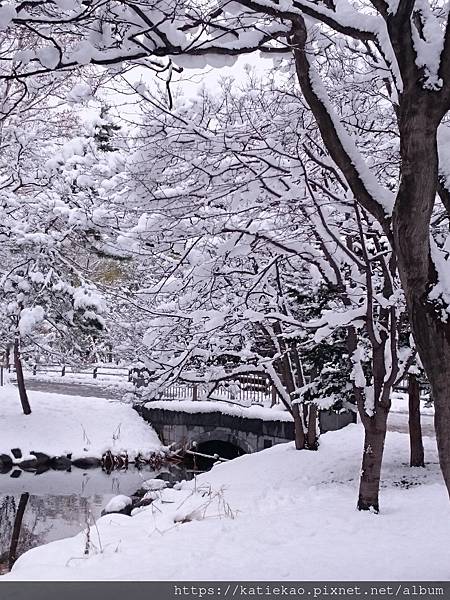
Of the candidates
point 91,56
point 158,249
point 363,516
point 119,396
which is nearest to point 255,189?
point 158,249

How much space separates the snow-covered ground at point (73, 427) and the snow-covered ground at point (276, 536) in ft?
28.4

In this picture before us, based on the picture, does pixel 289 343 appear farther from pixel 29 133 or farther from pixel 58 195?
pixel 58 195

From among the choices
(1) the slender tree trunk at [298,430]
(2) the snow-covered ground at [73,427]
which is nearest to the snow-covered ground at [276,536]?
(1) the slender tree trunk at [298,430]

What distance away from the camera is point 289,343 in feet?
33.6

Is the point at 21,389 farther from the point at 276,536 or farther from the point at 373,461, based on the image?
the point at 276,536

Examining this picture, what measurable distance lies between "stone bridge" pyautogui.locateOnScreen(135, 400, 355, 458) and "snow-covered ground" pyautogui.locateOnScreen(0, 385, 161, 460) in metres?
0.60

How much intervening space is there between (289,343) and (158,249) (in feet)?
9.34

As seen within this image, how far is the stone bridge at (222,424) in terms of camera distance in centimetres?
1579
